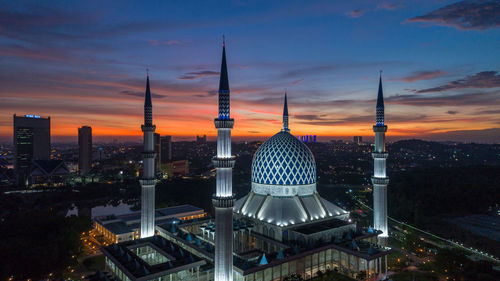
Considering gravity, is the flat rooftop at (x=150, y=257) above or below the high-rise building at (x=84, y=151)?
below

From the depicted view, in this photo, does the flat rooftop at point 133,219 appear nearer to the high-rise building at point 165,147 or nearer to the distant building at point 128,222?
the distant building at point 128,222

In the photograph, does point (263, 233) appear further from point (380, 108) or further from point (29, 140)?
point (29, 140)

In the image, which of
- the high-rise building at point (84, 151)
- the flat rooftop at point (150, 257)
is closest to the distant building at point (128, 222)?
the flat rooftop at point (150, 257)

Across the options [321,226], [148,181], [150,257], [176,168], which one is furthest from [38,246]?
[176,168]

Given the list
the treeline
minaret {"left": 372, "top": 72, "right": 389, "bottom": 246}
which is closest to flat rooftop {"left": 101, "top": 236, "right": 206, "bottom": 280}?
the treeline

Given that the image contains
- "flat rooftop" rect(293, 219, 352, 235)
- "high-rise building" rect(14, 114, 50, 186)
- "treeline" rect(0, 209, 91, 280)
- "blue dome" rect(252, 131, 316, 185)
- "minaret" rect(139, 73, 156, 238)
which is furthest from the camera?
"high-rise building" rect(14, 114, 50, 186)

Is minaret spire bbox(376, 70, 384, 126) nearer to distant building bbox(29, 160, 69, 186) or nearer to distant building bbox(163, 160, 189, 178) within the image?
distant building bbox(29, 160, 69, 186)
